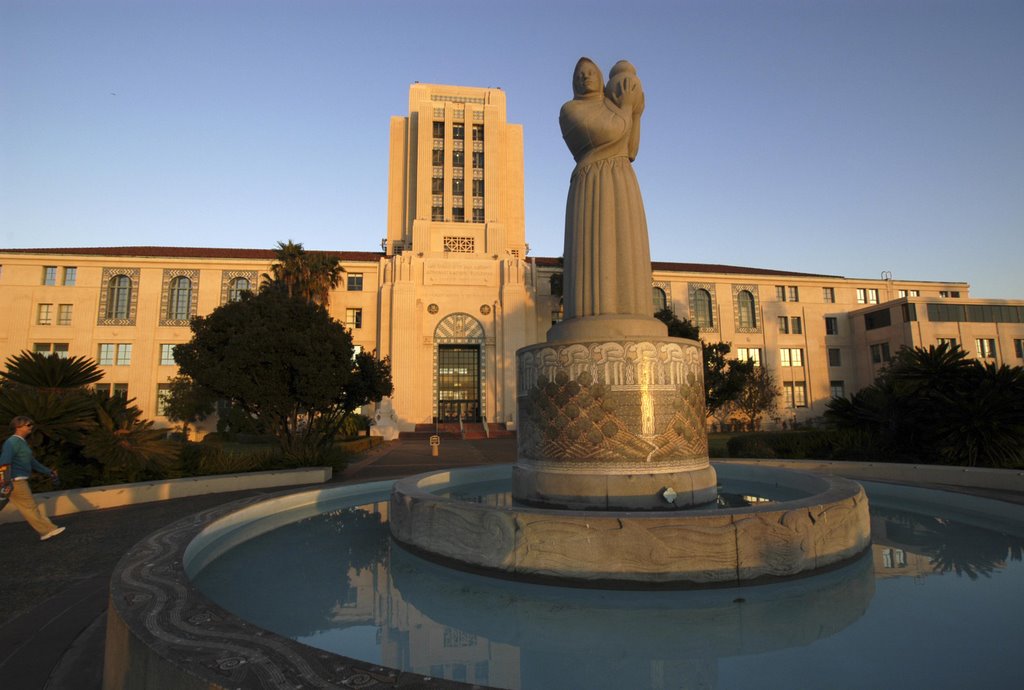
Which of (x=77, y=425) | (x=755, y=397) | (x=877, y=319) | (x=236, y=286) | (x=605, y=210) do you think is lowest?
(x=77, y=425)

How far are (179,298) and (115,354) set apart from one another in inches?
235

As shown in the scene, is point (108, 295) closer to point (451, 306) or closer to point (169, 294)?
point (169, 294)

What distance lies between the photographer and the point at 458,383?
40.8 meters

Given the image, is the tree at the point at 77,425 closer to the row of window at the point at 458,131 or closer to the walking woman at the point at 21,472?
the walking woman at the point at 21,472

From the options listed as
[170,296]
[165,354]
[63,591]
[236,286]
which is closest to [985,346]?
[63,591]

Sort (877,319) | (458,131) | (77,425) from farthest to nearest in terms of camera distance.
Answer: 1. (458,131)
2. (877,319)
3. (77,425)

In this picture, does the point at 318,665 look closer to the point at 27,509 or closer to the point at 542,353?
the point at 542,353

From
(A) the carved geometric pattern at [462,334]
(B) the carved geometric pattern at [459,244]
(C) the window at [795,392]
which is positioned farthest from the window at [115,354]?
(C) the window at [795,392]

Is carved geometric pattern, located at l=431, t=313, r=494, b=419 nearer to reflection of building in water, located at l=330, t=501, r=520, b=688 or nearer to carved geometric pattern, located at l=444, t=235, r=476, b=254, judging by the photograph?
carved geometric pattern, located at l=444, t=235, r=476, b=254

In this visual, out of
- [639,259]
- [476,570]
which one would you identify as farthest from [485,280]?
[476,570]

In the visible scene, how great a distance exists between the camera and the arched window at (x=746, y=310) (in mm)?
45688

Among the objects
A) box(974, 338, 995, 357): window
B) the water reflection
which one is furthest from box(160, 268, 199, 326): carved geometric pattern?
box(974, 338, 995, 357): window

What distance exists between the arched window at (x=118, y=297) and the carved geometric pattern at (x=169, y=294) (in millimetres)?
2568

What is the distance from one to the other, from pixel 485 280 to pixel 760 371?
23050 millimetres
